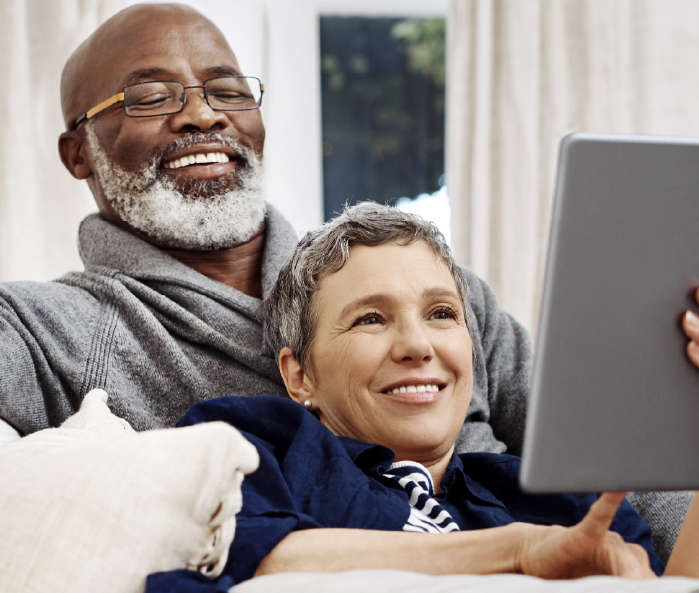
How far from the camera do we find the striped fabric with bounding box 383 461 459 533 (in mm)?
1087

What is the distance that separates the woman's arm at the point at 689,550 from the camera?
886mm

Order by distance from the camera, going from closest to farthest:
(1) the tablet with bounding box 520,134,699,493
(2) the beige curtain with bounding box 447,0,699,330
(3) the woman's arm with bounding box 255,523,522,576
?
(1) the tablet with bounding box 520,134,699,493
(3) the woman's arm with bounding box 255,523,522,576
(2) the beige curtain with bounding box 447,0,699,330

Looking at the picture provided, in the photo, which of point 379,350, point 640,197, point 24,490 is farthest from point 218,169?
point 640,197

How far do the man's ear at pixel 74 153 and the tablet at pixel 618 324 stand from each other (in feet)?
4.48

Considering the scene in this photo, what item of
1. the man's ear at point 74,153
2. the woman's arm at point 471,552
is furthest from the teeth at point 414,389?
the man's ear at point 74,153

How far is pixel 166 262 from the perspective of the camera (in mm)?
1609

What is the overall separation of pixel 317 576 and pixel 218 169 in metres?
1.10

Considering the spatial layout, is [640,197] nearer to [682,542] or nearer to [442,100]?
[682,542]

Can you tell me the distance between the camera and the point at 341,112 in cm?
326

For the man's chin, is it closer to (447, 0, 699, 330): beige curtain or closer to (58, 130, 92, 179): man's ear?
(58, 130, 92, 179): man's ear

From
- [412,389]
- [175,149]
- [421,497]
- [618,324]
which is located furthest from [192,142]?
[618,324]

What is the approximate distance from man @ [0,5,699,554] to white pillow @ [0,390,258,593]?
531mm

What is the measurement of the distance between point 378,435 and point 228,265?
68 cm

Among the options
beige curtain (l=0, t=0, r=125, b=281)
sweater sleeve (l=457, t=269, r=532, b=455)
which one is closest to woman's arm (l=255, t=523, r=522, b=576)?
sweater sleeve (l=457, t=269, r=532, b=455)
